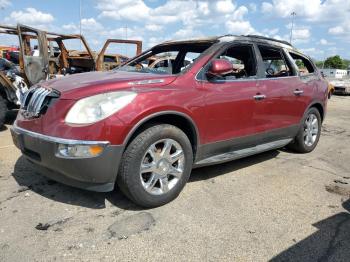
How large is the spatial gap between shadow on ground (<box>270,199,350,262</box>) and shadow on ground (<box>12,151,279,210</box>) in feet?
4.93

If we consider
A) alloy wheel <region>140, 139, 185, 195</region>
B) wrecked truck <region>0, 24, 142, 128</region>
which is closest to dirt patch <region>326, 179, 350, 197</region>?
alloy wheel <region>140, 139, 185, 195</region>

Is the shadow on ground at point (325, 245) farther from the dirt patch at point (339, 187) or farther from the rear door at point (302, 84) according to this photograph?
the rear door at point (302, 84)

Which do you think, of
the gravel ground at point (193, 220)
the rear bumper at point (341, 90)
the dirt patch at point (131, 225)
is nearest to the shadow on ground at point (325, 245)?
the gravel ground at point (193, 220)

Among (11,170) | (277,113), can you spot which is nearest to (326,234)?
(277,113)

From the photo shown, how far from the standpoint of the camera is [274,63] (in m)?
5.34

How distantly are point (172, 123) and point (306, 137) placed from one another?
3013 mm

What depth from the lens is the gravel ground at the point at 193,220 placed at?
2.93 meters

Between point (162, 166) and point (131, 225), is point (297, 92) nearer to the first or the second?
point (162, 166)

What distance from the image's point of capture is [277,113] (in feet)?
16.3

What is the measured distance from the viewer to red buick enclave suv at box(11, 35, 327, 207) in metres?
3.24

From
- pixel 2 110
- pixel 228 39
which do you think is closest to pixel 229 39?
pixel 228 39

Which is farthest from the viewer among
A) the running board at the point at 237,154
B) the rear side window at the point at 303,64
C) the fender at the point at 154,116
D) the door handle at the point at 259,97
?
the rear side window at the point at 303,64

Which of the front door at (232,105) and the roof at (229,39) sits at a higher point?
the roof at (229,39)

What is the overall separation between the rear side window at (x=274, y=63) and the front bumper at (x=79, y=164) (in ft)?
8.42
